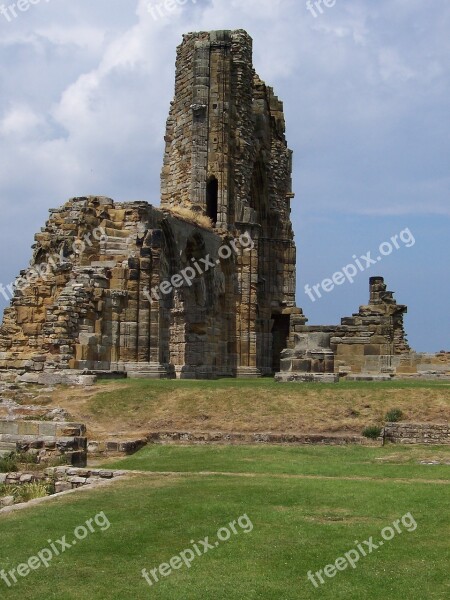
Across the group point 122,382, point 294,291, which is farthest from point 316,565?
point 294,291

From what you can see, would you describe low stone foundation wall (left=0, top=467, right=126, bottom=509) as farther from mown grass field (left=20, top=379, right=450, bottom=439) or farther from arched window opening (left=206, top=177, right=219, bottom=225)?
arched window opening (left=206, top=177, right=219, bottom=225)

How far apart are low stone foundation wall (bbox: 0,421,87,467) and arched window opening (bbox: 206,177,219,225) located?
2427 centimetres

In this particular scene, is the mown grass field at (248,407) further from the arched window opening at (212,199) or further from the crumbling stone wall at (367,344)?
the arched window opening at (212,199)

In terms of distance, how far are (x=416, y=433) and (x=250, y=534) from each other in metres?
9.02

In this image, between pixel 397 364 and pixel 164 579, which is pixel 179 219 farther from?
pixel 164 579

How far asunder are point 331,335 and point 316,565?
20124 millimetres

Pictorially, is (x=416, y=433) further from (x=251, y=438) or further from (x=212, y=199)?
(x=212, y=199)

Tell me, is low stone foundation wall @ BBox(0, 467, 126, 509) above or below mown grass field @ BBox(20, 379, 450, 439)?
below

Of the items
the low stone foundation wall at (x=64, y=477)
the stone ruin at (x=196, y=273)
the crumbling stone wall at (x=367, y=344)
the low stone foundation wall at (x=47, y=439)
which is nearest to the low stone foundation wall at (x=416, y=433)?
the low stone foundation wall at (x=47, y=439)

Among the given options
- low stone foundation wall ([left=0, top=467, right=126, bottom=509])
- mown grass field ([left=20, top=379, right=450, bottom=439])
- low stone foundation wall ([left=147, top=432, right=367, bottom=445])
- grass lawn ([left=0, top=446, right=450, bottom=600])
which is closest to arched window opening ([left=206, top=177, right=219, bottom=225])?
mown grass field ([left=20, top=379, right=450, bottom=439])

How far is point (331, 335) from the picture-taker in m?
28.0

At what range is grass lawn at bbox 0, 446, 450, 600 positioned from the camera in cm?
757

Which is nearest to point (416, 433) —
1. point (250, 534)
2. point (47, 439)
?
point (47, 439)

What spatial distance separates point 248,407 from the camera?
19812 millimetres
